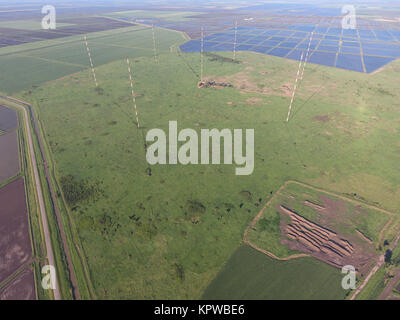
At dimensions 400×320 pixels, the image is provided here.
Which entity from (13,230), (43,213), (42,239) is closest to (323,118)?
(43,213)

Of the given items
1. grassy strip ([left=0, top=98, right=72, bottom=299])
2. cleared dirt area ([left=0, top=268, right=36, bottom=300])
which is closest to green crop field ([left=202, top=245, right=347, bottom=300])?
grassy strip ([left=0, top=98, right=72, bottom=299])

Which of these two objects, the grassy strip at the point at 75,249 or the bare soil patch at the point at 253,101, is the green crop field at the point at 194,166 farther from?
the grassy strip at the point at 75,249

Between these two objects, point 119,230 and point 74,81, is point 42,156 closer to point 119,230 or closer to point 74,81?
point 119,230

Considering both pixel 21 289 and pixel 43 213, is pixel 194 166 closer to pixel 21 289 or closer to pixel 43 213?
pixel 43 213

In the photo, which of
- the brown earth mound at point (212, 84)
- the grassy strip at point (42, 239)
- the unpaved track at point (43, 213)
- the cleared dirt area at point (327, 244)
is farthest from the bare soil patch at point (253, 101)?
the unpaved track at point (43, 213)

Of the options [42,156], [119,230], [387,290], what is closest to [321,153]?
[387,290]
